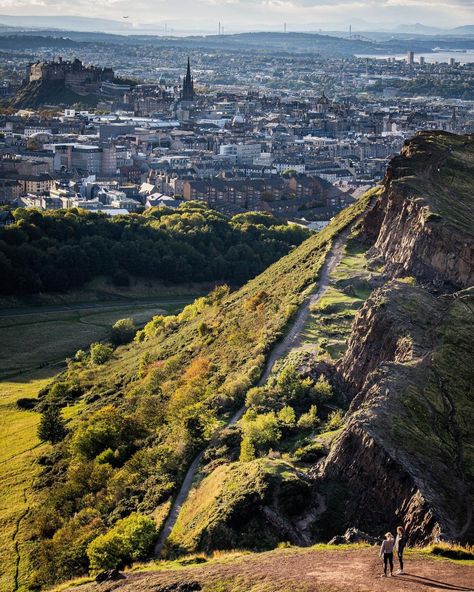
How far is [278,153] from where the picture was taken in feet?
581

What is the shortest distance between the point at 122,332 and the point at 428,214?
28.8 meters

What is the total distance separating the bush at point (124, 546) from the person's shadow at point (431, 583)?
9.45 meters

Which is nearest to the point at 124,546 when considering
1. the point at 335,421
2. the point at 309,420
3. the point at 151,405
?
the point at 309,420

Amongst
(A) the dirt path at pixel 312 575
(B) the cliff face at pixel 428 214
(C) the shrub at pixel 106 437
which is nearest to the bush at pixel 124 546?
(A) the dirt path at pixel 312 575

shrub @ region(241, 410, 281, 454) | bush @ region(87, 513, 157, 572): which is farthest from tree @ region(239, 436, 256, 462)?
bush @ region(87, 513, 157, 572)

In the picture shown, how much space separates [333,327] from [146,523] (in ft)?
45.7

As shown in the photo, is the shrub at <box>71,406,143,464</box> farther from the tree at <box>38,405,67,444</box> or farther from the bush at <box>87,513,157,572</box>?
the bush at <box>87,513,157,572</box>

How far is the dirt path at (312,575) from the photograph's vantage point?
918 inches

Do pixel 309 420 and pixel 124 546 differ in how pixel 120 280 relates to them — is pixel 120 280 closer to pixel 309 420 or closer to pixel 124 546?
pixel 309 420

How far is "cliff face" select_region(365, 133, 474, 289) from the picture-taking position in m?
47.6

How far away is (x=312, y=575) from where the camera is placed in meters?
24.4

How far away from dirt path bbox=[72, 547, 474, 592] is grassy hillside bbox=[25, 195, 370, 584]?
8.56m

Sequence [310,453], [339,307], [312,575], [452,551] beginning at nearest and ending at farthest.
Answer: [312,575], [452,551], [310,453], [339,307]

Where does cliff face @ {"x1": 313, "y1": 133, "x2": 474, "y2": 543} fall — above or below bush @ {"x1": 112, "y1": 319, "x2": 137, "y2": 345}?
above
